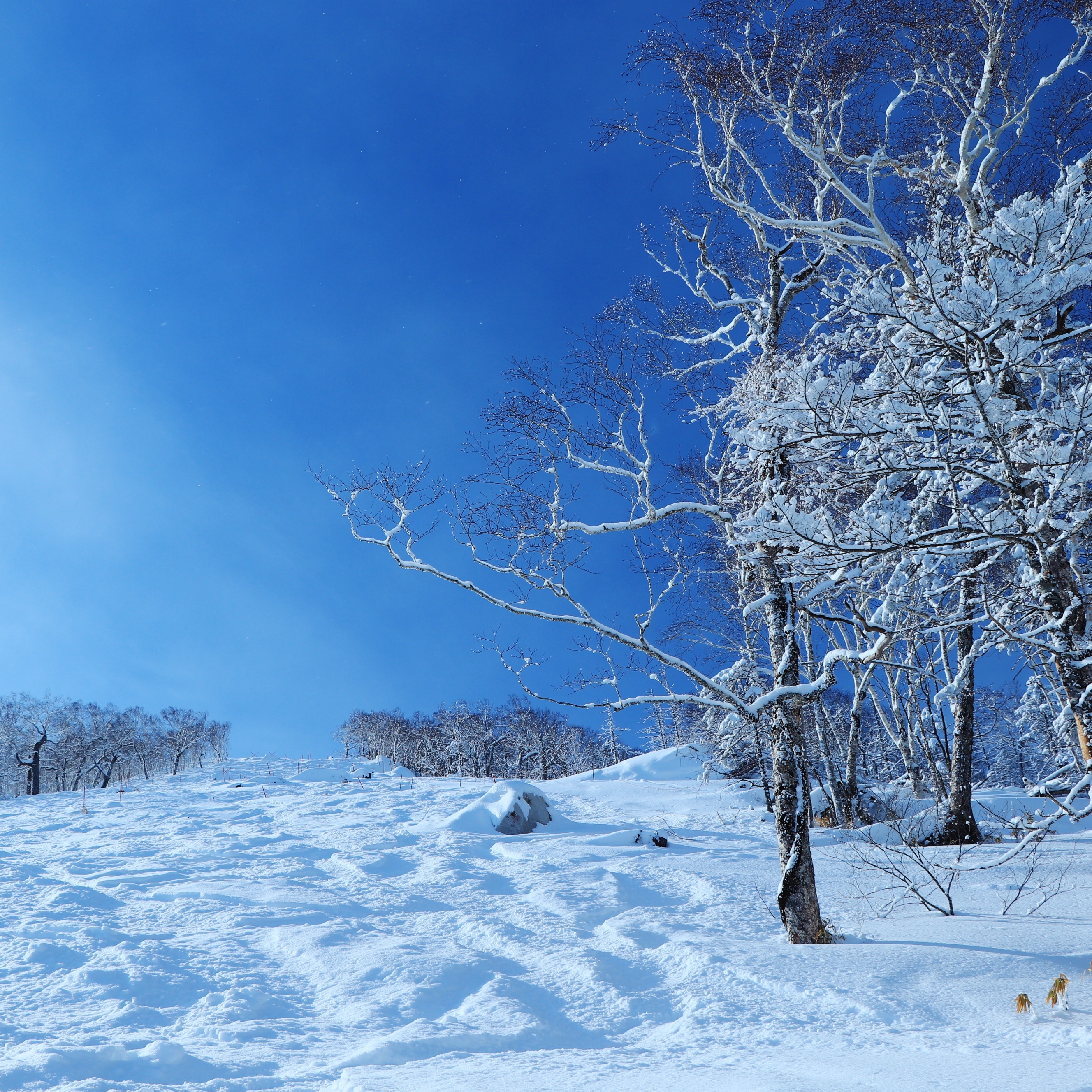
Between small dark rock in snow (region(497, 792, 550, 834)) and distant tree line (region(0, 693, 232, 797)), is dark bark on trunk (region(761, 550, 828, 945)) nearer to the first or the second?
small dark rock in snow (region(497, 792, 550, 834))

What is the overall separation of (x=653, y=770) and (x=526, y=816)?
12940 mm

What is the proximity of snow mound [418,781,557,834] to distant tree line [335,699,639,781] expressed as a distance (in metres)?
41.5

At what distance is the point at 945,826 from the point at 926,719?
4.28 m

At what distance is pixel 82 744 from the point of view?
5188cm

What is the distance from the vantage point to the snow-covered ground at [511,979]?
3330 mm

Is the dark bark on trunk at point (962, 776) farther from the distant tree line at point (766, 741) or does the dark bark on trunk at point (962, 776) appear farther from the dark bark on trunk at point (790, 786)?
the dark bark on trunk at point (790, 786)

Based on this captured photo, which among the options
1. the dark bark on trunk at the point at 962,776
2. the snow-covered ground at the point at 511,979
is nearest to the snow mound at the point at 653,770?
the dark bark on trunk at the point at 962,776

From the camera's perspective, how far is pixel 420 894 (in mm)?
8422

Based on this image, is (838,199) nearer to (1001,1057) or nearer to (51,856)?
(1001,1057)

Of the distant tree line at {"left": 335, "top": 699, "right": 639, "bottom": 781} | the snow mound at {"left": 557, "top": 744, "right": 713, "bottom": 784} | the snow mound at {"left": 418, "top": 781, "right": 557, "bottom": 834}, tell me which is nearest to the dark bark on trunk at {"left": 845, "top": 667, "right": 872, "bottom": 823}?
the snow mound at {"left": 418, "top": 781, "right": 557, "bottom": 834}

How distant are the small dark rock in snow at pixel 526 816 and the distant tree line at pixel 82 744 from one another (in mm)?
38367

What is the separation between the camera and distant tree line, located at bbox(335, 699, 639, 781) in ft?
197

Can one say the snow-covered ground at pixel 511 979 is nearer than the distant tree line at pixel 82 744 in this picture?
Yes

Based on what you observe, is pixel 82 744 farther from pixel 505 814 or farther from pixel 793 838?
pixel 793 838
